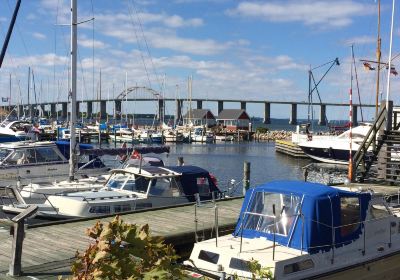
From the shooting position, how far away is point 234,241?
11398 mm

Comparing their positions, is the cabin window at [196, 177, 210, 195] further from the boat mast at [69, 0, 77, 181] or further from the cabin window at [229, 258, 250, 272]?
the cabin window at [229, 258, 250, 272]

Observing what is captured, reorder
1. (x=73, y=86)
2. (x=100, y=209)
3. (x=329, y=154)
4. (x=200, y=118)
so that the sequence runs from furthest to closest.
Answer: (x=200, y=118) < (x=329, y=154) < (x=73, y=86) < (x=100, y=209)

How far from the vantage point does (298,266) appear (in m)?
10.3

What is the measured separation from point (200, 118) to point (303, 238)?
124 meters

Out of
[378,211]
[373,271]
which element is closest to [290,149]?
[378,211]

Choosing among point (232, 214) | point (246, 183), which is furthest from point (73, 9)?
point (232, 214)

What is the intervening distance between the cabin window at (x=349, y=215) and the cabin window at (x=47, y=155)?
64.3ft

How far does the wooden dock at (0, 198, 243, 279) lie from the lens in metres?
10.4

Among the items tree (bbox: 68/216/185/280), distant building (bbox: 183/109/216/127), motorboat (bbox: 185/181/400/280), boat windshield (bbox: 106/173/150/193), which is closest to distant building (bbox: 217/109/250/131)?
distant building (bbox: 183/109/216/127)

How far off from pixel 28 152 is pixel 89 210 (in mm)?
11051

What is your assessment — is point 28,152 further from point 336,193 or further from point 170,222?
point 336,193

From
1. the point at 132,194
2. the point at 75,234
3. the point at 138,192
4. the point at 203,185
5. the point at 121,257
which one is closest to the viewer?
the point at 121,257

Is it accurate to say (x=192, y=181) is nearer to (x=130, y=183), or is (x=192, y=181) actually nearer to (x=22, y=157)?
(x=130, y=183)

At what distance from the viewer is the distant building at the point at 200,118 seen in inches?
5310
